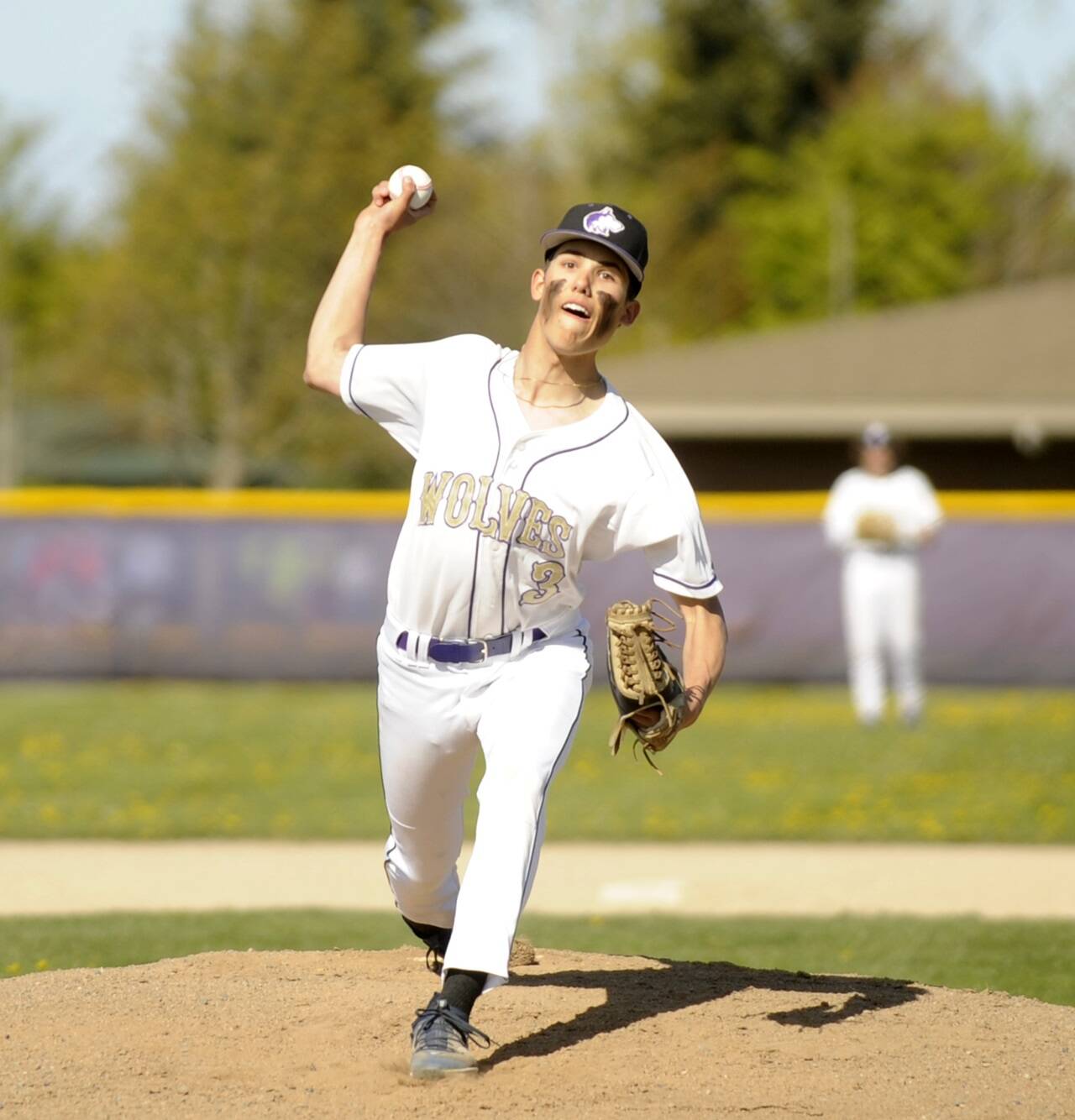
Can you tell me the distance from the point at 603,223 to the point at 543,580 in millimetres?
893

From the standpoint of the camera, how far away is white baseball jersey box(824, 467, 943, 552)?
13.4 m

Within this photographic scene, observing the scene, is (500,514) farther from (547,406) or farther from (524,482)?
(547,406)

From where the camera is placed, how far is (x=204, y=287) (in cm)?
2686

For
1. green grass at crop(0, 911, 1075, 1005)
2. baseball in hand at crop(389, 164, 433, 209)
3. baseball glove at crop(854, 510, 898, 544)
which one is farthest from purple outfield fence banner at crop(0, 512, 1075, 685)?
baseball in hand at crop(389, 164, 433, 209)

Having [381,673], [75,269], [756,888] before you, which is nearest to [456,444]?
[381,673]

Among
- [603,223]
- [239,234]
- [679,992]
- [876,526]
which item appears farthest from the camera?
[239,234]

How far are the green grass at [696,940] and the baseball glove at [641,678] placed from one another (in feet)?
7.72

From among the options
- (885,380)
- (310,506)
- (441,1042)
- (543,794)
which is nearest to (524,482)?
(543,794)

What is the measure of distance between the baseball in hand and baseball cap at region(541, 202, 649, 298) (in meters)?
0.37

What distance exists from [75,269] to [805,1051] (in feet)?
92.1

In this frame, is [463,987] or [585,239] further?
[585,239]

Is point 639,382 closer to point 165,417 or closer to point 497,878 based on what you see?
point 165,417

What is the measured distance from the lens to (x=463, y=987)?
4414mm

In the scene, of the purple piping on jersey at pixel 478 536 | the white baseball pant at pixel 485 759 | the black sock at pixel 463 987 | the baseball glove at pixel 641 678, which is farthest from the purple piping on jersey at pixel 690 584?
the black sock at pixel 463 987
